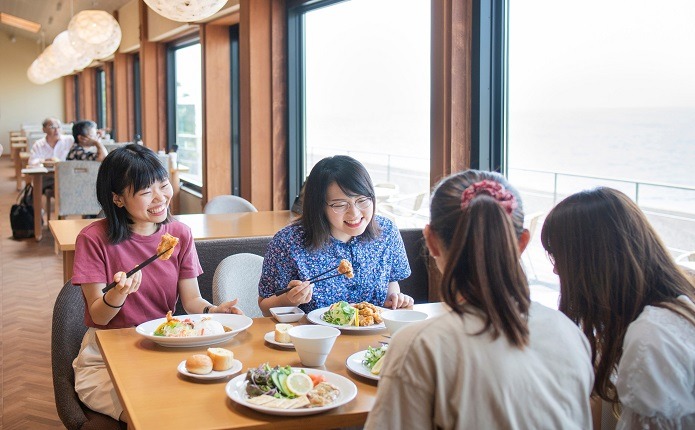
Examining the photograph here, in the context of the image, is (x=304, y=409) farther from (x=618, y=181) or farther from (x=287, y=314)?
(x=618, y=181)

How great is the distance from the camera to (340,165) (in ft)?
8.34

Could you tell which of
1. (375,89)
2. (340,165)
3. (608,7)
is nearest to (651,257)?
(340,165)

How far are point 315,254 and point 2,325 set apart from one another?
3.22 meters

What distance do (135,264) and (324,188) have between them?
2.11ft

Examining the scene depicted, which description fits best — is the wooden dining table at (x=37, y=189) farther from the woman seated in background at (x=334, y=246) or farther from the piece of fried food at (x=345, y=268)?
the piece of fried food at (x=345, y=268)

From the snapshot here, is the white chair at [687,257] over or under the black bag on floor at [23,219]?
over

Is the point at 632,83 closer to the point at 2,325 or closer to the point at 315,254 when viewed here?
the point at 315,254

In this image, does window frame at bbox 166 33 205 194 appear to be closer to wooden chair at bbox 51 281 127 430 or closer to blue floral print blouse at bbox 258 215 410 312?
blue floral print blouse at bbox 258 215 410 312

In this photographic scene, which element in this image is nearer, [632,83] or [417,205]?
[632,83]

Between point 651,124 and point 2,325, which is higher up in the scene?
point 651,124

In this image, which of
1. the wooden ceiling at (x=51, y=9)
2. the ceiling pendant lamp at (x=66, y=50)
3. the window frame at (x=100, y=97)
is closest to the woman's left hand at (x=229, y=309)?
the ceiling pendant lamp at (x=66, y=50)

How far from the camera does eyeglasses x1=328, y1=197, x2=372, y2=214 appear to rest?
2.50 meters

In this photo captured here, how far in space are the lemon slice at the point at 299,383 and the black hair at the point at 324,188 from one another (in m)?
0.93

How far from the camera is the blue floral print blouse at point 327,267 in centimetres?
259
